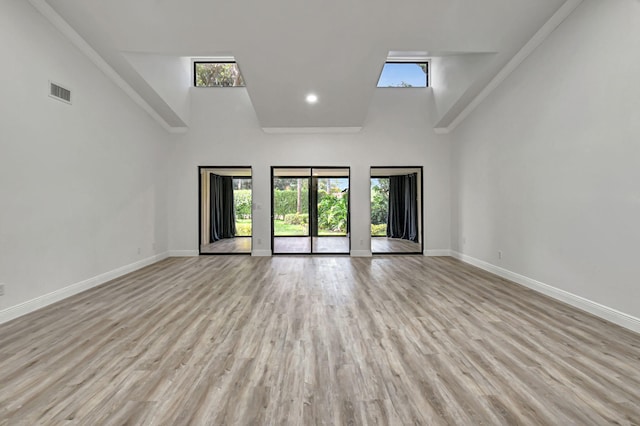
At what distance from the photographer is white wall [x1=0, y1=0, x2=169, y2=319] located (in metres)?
3.19

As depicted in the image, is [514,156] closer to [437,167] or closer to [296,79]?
[437,167]

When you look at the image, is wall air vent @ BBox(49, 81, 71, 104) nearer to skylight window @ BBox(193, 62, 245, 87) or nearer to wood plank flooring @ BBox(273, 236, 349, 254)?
skylight window @ BBox(193, 62, 245, 87)

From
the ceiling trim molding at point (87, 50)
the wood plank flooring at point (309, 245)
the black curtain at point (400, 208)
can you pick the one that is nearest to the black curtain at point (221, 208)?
the wood plank flooring at point (309, 245)

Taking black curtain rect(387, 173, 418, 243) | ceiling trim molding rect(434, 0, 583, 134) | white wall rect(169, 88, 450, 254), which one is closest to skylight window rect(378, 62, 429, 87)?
white wall rect(169, 88, 450, 254)

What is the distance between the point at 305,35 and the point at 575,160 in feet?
12.1

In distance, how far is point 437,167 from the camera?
7020 mm

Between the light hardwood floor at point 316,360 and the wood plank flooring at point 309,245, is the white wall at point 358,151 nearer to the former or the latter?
the wood plank flooring at point 309,245

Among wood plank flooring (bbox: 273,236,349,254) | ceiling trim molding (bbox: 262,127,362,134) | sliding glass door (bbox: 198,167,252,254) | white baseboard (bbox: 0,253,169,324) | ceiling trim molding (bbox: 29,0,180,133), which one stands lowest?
white baseboard (bbox: 0,253,169,324)

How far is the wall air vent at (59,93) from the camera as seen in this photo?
3.70 metres

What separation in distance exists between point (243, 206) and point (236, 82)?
114 inches

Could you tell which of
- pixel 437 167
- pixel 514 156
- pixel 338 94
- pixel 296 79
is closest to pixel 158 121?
pixel 296 79

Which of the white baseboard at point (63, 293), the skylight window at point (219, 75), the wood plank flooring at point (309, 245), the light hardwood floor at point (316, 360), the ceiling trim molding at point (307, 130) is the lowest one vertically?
the light hardwood floor at point (316, 360)

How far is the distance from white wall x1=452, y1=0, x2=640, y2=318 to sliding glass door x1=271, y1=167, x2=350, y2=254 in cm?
333

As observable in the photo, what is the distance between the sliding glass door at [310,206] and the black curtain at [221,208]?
2795mm
